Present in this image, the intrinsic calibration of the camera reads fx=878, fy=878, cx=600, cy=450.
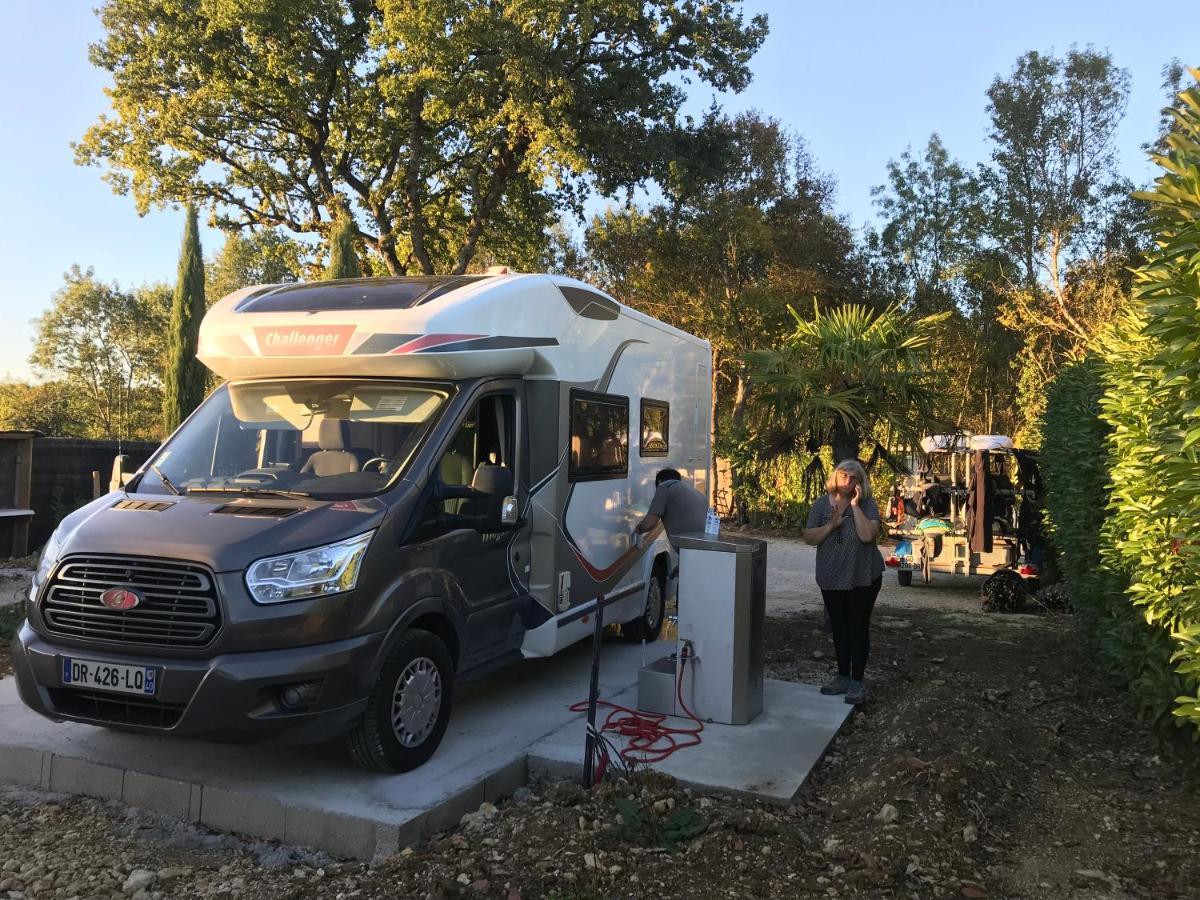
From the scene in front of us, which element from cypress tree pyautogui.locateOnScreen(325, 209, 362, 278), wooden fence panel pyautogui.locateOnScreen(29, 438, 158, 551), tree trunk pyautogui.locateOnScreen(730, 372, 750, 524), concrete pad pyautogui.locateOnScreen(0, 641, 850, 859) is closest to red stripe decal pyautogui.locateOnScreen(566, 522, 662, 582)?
concrete pad pyautogui.locateOnScreen(0, 641, 850, 859)

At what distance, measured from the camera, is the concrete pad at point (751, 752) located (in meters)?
4.62

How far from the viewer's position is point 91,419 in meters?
46.1

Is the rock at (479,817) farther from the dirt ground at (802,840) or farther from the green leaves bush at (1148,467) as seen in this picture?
the green leaves bush at (1148,467)

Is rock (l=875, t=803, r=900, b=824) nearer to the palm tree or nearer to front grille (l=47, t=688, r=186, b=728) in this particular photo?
front grille (l=47, t=688, r=186, b=728)

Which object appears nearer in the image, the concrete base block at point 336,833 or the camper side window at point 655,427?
the concrete base block at point 336,833

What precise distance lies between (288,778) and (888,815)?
2981mm

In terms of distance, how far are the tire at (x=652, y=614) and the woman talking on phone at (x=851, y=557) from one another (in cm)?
227

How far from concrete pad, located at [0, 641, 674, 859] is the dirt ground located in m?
0.11

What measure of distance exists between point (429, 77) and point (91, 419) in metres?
36.1

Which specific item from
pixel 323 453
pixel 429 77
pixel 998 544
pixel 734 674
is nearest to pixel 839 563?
pixel 734 674

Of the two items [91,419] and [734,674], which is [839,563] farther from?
[91,419]

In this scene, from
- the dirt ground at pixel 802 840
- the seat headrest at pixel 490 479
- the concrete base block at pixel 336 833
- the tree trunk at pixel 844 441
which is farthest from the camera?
the tree trunk at pixel 844 441

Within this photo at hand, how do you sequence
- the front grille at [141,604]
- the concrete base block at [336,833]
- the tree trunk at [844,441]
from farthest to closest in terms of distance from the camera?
1. the tree trunk at [844,441]
2. the front grille at [141,604]
3. the concrete base block at [336,833]

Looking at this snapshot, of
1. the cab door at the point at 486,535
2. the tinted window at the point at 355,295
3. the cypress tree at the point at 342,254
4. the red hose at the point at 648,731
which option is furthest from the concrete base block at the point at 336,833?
the cypress tree at the point at 342,254
